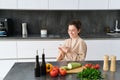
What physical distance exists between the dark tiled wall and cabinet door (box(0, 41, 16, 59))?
0.63 m

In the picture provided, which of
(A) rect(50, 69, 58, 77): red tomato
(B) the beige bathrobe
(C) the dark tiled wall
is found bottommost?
(A) rect(50, 69, 58, 77): red tomato

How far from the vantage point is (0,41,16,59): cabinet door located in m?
3.78

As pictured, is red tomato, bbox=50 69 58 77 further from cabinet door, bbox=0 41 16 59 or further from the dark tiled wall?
the dark tiled wall

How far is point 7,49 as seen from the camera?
3.79 meters
